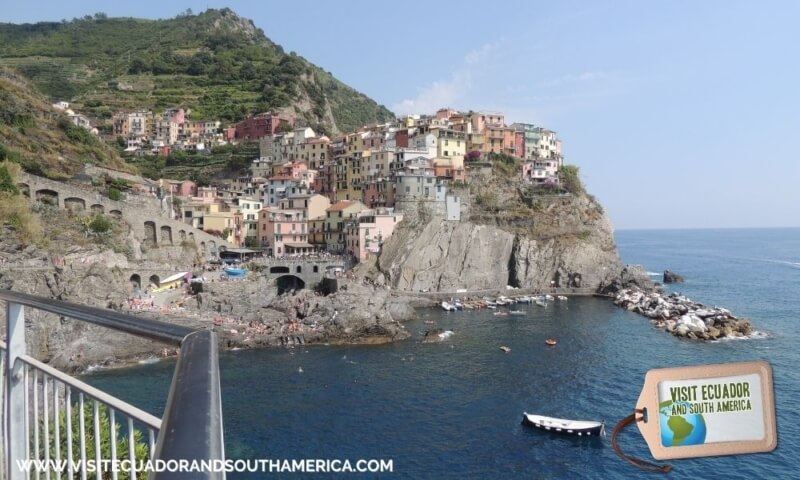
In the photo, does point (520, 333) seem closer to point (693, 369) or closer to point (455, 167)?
point (455, 167)

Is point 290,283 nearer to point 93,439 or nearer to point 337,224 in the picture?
point 337,224

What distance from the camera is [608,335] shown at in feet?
127

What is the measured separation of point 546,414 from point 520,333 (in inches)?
592

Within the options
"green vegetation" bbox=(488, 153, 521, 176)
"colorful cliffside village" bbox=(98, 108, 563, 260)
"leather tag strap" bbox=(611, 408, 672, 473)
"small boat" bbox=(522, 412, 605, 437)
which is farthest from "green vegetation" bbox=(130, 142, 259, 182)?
"leather tag strap" bbox=(611, 408, 672, 473)

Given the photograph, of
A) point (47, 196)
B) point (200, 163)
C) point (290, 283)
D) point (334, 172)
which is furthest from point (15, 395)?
point (200, 163)

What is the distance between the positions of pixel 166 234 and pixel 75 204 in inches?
282

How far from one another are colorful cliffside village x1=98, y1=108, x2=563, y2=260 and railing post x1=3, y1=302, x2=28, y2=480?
162 feet

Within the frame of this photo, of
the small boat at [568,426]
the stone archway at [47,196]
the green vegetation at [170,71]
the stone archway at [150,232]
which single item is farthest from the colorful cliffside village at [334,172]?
the small boat at [568,426]

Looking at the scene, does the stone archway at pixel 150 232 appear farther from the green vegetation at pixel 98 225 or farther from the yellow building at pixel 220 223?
the yellow building at pixel 220 223

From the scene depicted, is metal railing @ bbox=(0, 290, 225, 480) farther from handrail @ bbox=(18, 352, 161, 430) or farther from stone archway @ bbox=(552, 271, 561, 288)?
stone archway @ bbox=(552, 271, 561, 288)

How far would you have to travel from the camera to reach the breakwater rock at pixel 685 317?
37969 mm

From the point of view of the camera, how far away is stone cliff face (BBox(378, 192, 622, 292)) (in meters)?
53.1

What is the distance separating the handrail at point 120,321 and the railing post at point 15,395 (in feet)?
0.41

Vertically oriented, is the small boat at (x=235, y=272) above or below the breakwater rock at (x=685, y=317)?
above
